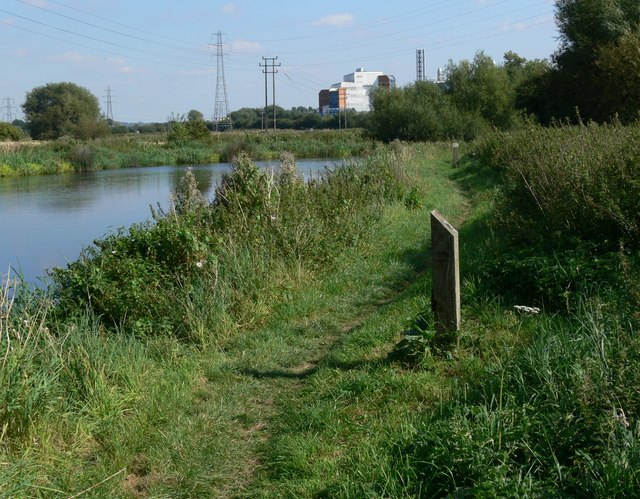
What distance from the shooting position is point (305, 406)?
229 inches

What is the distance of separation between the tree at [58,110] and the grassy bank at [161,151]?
13.7 m

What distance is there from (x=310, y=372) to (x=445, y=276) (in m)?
1.55

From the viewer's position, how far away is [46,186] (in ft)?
127

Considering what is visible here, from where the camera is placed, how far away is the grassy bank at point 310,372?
13.7 feet

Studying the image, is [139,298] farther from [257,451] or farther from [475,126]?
[475,126]

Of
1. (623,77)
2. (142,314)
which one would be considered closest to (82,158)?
(623,77)

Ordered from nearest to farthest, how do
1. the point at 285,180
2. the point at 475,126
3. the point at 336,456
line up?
the point at 336,456 < the point at 285,180 < the point at 475,126

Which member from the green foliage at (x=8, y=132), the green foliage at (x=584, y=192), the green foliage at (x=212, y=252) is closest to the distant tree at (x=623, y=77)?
the green foliage at (x=584, y=192)

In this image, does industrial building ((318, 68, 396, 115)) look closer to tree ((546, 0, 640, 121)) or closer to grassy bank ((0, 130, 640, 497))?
tree ((546, 0, 640, 121))

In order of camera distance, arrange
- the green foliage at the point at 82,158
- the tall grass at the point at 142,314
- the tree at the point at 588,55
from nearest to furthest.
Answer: the tall grass at the point at 142,314, the tree at the point at 588,55, the green foliage at the point at 82,158

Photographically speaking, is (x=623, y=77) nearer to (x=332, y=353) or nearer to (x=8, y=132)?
(x=332, y=353)

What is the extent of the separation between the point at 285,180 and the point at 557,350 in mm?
9077

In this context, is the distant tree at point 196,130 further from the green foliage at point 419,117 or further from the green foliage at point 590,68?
the green foliage at point 590,68

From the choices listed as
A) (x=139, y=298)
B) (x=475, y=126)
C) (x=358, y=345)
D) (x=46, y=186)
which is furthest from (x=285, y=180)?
(x=475, y=126)
